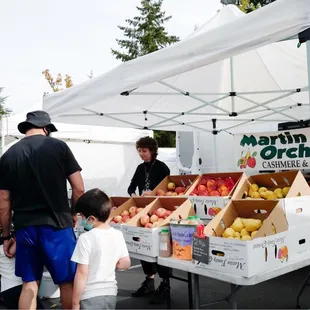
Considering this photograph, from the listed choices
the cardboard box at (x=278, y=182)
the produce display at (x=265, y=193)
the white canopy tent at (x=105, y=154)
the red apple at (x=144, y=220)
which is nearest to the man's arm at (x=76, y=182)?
the red apple at (x=144, y=220)

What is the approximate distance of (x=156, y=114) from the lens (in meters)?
5.95

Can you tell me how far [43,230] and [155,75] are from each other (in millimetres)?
1430

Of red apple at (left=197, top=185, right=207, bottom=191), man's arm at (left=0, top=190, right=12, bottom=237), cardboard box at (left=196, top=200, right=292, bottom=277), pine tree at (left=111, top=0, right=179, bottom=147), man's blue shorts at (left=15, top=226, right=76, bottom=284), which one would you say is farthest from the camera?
pine tree at (left=111, top=0, right=179, bottom=147)

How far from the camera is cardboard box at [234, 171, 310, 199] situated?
2773 mm

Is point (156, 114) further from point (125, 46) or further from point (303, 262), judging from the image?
point (125, 46)

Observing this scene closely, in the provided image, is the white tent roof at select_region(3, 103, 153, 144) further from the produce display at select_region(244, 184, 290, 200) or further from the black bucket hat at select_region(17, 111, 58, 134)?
the produce display at select_region(244, 184, 290, 200)

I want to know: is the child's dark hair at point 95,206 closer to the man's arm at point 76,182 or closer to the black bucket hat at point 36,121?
the man's arm at point 76,182

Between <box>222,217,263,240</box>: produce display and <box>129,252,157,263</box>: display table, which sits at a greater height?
<box>222,217,263,240</box>: produce display

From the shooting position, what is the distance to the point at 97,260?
84.1 inches

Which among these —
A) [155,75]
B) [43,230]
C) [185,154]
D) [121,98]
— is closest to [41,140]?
[43,230]

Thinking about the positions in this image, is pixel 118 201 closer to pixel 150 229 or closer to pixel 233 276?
pixel 150 229

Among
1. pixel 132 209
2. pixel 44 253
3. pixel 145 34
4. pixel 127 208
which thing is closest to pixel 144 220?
pixel 132 209

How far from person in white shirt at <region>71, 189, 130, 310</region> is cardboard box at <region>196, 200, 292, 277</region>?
519 mm

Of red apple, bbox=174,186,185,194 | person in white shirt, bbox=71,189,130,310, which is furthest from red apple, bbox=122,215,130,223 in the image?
person in white shirt, bbox=71,189,130,310
